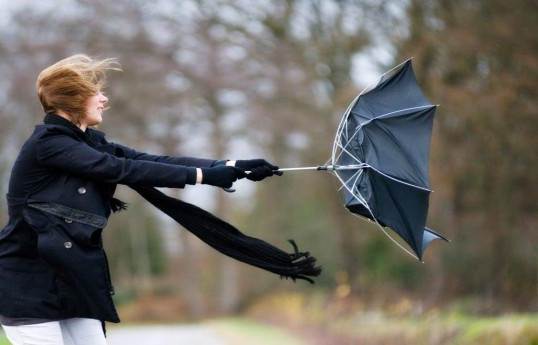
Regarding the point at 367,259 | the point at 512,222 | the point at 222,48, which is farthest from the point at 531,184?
the point at 222,48

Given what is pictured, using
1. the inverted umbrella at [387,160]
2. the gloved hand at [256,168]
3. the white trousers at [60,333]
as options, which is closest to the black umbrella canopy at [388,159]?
the inverted umbrella at [387,160]

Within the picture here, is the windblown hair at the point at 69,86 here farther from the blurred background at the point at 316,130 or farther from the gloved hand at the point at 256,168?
the blurred background at the point at 316,130

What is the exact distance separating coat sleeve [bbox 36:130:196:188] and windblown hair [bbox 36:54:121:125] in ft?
0.52

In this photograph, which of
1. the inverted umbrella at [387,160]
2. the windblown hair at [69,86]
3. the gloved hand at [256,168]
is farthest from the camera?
the inverted umbrella at [387,160]

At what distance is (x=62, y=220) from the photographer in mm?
3938

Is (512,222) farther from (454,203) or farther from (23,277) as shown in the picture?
(23,277)

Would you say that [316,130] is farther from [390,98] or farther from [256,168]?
[256,168]

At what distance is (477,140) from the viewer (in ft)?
59.3

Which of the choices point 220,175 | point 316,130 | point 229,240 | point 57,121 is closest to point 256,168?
point 220,175

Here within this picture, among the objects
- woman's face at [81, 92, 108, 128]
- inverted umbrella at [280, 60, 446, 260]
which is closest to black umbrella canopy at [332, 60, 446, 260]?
inverted umbrella at [280, 60, 446, 260]

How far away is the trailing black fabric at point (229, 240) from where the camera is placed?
4719 millimetres

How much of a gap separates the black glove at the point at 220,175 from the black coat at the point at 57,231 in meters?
0.42

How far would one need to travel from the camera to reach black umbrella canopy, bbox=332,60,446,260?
506cm

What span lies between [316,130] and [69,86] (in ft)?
67.6
